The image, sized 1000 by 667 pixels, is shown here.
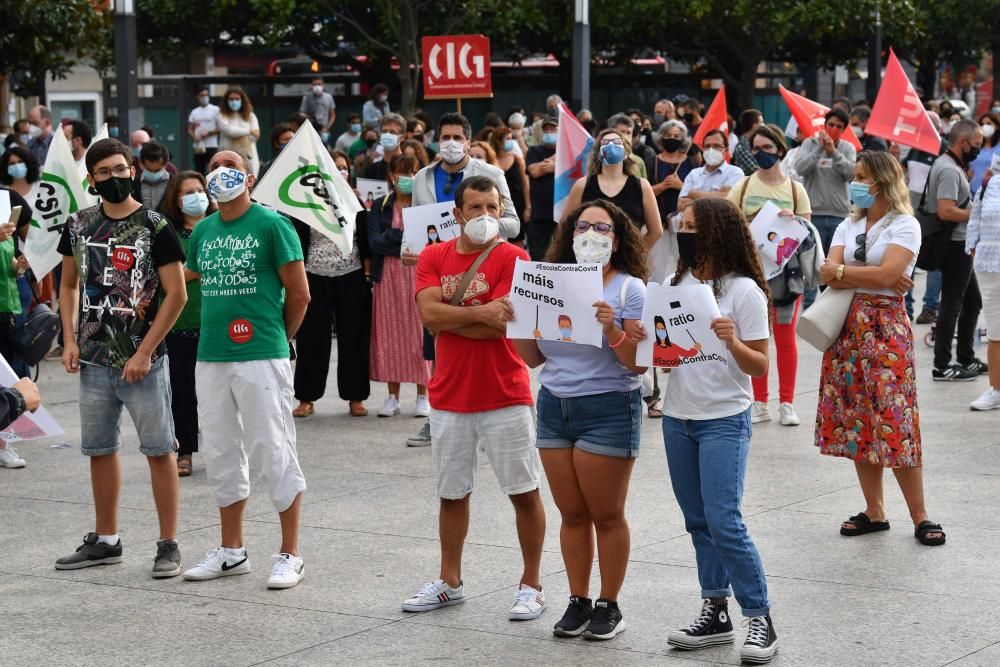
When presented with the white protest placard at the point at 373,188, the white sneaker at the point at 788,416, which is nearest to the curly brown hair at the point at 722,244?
the white sneaker at the point at 788,416

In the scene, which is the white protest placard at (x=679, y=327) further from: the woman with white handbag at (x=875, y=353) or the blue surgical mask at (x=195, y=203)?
the blue surgical mask at (x=195, y=203)

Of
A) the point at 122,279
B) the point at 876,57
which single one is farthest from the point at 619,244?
the point at 876,57

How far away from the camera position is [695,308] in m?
5.61

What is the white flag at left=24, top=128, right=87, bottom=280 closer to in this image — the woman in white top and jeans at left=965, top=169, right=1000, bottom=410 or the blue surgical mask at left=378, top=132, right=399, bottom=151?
the blue surgical mask at left=378, top=132, right=399, bottom=151

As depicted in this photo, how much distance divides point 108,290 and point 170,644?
175 cm

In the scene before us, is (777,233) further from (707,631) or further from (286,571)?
(707,631)

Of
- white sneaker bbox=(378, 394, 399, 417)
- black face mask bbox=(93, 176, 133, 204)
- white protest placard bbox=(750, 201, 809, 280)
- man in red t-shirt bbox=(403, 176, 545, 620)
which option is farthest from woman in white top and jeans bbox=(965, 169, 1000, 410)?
black face mask bbox=(93, 176, 133, 204)

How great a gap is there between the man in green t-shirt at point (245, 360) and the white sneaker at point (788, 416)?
4.40 metres

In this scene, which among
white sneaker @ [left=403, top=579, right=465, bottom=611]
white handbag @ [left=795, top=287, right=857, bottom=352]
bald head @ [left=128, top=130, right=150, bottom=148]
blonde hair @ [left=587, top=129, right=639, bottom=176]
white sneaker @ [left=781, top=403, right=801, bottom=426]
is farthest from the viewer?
bald head @ [left=128, top=130, right=150, bottom=148]

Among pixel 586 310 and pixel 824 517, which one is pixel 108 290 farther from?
pixel 824 517

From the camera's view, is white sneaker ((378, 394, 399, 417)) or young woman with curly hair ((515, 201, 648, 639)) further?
white sneaker ((378, 394, 399, 417))

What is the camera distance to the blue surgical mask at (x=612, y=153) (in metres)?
10.0

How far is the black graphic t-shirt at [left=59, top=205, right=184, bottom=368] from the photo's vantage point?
702 cm

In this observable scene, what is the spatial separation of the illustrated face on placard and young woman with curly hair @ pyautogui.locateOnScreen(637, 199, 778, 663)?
25 centimetres
